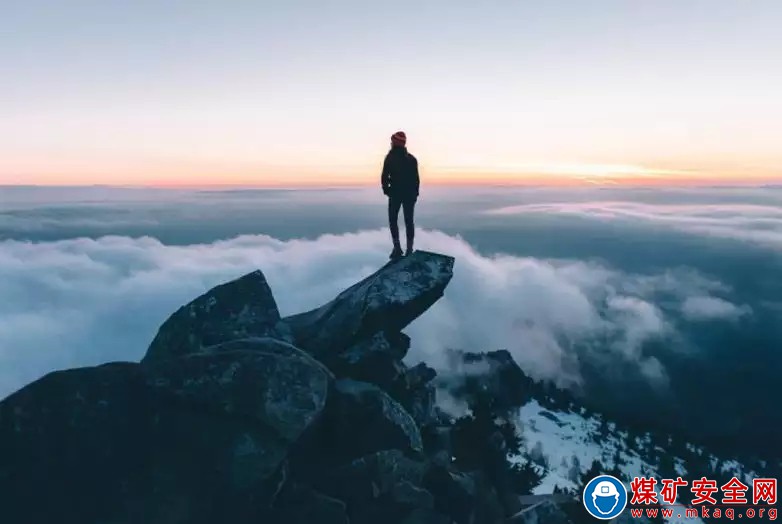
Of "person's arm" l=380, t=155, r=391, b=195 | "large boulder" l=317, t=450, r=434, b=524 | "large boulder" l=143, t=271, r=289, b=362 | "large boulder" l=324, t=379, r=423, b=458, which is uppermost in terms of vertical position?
"person's arm" l=380, t=155, r=391, b=195

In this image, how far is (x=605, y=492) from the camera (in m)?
22.3

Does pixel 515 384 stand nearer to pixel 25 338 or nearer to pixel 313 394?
pixel 25 338

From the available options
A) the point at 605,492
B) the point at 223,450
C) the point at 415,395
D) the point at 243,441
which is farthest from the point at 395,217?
the point at 605,492

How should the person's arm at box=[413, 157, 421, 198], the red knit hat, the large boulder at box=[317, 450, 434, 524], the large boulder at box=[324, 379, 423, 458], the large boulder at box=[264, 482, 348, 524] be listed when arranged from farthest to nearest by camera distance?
the person's arm at box=[413, 157, 421, 198], the red knit hat, the large boulder at box=[324, 379, 423, 458], the large boulder at box=[317, 450, 434, 524], the large boulder at box=[264, 482, 348, 524]

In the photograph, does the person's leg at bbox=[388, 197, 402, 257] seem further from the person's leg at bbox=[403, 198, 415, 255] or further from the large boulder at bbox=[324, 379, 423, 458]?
the large boulder at bbox=[324, 379, 423, 458]

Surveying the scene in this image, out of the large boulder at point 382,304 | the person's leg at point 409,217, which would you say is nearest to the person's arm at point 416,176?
the person's leg at point 409,217

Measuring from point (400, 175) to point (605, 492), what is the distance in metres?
14.5

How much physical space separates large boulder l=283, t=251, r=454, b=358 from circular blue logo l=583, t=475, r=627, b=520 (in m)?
9.60

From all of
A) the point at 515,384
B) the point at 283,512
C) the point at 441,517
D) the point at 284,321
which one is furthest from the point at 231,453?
the point at 515,384

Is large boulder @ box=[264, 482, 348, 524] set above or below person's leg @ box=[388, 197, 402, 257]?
below

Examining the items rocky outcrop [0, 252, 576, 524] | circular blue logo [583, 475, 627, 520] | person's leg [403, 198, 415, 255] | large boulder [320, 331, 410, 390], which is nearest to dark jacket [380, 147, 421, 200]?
person's leg [403, 198, 415, 255]

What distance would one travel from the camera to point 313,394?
19.4 meters

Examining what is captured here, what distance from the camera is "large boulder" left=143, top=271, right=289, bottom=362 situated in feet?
82.6

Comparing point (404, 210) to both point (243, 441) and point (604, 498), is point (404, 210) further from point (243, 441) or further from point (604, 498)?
point (604, 498)
